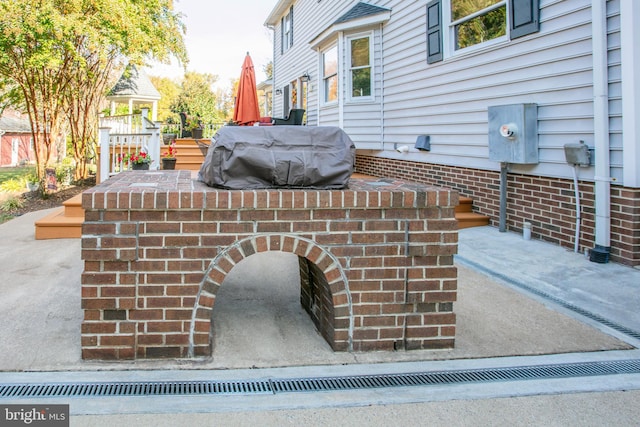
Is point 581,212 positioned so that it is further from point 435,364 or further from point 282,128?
point 282,128

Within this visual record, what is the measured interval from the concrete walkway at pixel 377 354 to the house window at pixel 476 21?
3339 mm

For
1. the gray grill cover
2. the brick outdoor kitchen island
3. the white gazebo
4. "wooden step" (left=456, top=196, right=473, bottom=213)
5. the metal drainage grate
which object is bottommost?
the metal drainage grate

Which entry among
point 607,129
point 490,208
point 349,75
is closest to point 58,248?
point 490,208

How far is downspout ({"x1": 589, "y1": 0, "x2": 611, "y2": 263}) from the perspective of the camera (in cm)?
524

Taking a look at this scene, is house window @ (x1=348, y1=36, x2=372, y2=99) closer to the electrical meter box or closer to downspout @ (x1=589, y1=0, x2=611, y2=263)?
the electrical meter box

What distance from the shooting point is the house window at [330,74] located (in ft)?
40.5

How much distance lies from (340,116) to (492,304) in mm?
8108

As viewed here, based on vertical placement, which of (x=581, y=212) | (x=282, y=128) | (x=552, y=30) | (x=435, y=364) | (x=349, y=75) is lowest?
(x=435, y=364)

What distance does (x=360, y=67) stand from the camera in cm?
1149

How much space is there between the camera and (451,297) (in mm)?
3326

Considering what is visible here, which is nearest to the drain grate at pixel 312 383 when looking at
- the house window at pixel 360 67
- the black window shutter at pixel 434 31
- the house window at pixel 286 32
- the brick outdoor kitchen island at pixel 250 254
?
the brick outdoor kitchen island at pixel 250 254

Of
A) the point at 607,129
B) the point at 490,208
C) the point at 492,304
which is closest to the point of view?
the point at 492,304

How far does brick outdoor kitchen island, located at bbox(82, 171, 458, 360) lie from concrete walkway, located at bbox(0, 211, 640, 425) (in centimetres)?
16

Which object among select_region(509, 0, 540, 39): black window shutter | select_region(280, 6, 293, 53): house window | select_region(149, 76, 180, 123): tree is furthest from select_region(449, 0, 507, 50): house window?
select_region(149, 76, 180, 123): tree
